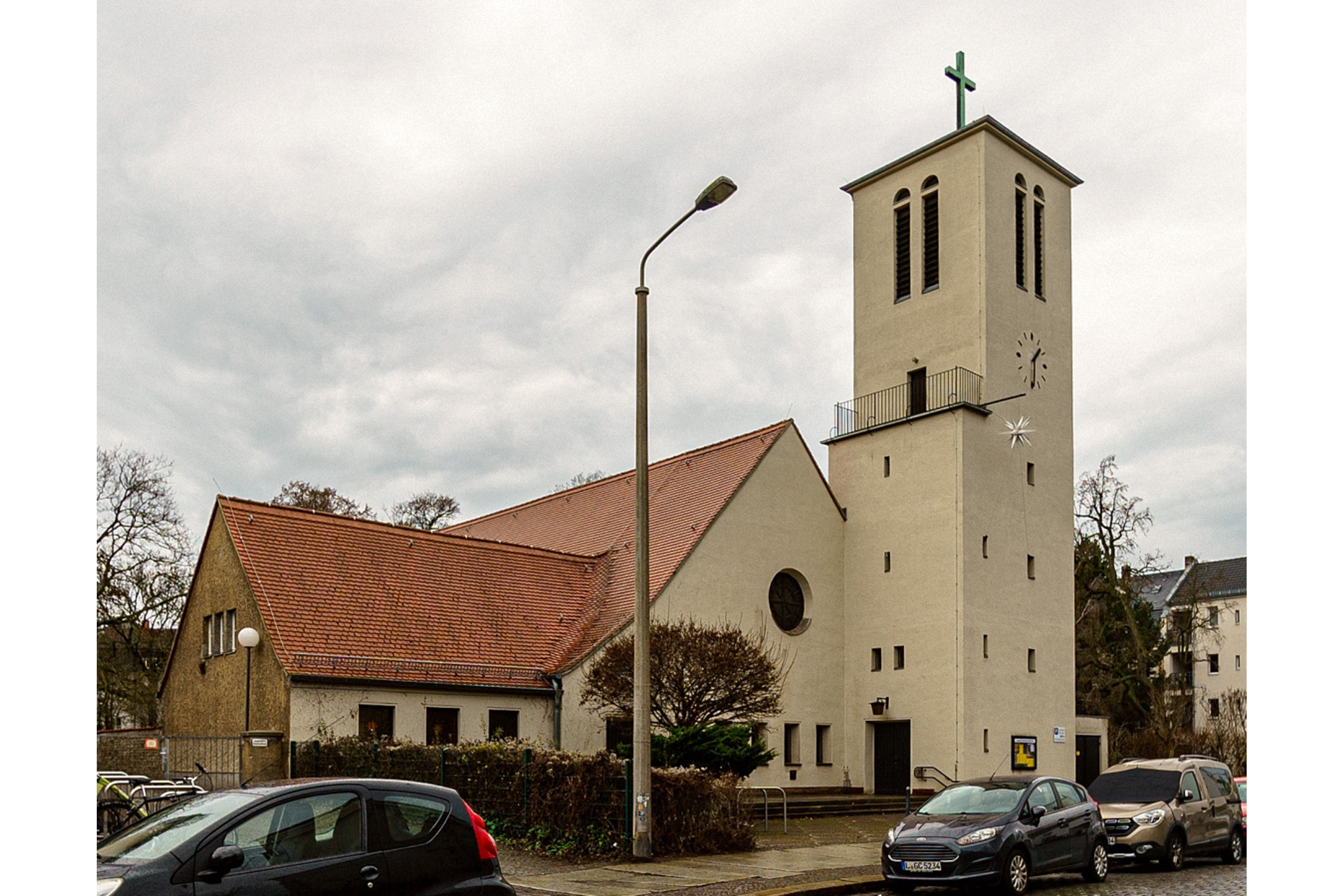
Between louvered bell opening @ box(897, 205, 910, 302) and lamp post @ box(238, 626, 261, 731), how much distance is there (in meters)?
21.7

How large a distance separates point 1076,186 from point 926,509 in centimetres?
1279

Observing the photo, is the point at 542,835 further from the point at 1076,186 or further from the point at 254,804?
the point at 1076,186

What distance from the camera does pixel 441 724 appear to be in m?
28.6

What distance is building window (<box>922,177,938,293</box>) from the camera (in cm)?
3803

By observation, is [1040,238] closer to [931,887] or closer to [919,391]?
[919,391]

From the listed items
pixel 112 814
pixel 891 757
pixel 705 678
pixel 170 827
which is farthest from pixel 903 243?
pixel 170 827

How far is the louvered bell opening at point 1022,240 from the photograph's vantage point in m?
38.0

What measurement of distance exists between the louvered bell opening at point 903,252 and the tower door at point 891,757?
1294 cm

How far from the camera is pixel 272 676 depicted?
88.0 ft

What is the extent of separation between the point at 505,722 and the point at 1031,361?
62.2ft

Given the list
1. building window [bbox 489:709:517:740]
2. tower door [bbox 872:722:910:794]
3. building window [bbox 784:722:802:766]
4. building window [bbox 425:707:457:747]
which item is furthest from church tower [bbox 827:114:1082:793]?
building window [bbox 425:707:457:747]

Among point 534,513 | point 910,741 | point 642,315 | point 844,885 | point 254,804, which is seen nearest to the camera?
point 254,804

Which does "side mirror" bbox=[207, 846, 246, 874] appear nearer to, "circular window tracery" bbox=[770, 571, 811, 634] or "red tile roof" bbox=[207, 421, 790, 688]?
"red tile roof" bbox=[207, 421, 790, 688]

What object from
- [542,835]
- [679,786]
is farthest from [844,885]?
[542,835]
